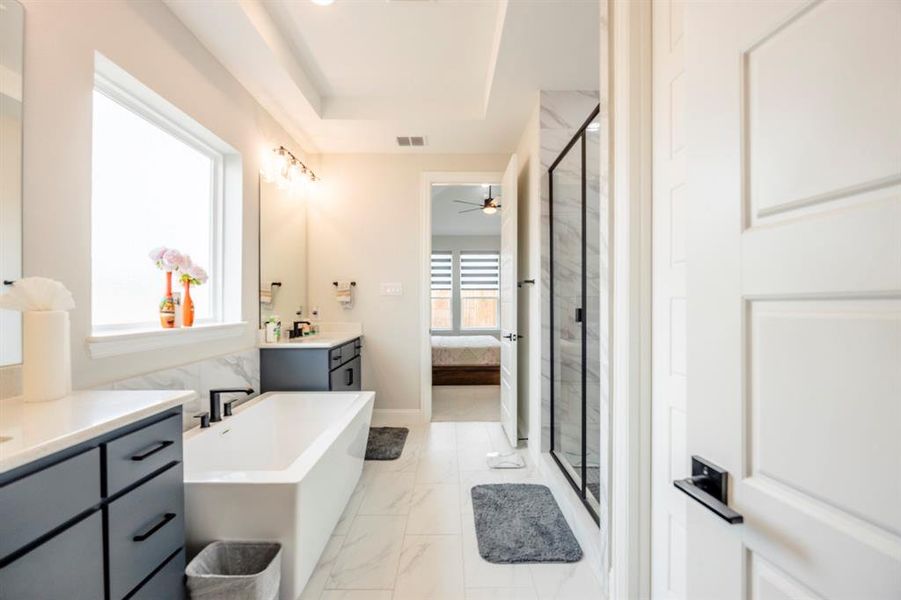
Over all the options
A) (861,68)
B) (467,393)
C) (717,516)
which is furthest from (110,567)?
(467,393)

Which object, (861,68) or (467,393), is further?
(467,393)

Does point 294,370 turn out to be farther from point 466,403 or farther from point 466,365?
point 466,365

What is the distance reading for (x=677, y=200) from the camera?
106 centimetres

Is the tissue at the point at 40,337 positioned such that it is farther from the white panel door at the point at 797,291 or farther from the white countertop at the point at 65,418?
the white panel door at the point at 797,291

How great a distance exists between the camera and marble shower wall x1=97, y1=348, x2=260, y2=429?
71.1 inches

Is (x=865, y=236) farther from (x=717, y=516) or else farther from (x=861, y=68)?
(x=717, y=516)

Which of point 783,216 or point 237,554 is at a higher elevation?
point 783,216

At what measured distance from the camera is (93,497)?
2.99 feet

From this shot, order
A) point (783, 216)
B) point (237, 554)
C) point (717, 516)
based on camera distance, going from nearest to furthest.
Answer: point (783, 216) → point (717, 516) → point (237, 554)

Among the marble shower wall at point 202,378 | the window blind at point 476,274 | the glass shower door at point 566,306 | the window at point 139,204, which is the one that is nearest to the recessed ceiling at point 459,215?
the window blind at point 476,274

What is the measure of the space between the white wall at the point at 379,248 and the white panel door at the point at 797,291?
323 cm

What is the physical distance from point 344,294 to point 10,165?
2.61m

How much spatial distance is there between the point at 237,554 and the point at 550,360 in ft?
6.82

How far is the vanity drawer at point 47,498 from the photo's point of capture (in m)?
0.73
